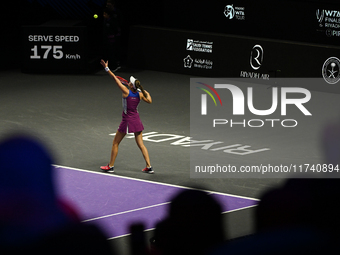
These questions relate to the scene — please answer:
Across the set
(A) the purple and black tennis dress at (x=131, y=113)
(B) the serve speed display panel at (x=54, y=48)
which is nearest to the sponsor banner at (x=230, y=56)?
(B) the serve speed display panel at (x=54, y=48)

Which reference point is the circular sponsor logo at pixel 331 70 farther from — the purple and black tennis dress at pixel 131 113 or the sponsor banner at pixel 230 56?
the purple and black tennis dress at pixel 131 113

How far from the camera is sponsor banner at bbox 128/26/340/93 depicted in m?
17.0

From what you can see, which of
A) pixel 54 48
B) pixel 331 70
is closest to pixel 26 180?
pixel 331 70

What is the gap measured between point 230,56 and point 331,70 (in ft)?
11.0

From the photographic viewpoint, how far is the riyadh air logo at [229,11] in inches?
765

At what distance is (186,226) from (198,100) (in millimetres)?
13989

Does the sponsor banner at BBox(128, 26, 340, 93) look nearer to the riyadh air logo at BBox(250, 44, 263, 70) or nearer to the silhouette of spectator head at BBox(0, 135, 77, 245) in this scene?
the riyadh air logo at BBox(250, 44, 263, 70)

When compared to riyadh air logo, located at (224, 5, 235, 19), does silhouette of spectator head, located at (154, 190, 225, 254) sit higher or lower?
lower

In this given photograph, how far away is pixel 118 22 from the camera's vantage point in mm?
19547

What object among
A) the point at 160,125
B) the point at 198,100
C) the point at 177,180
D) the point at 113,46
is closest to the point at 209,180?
the point at 177,180

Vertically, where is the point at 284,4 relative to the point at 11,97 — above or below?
above

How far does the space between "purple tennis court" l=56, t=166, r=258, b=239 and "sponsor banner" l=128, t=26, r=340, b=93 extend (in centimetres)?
880

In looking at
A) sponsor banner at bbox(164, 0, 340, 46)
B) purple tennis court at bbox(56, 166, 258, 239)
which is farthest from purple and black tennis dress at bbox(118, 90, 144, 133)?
sponsor banner at bbox(164, 0, 340, 46)

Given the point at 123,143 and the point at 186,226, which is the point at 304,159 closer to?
the point at 123,143
